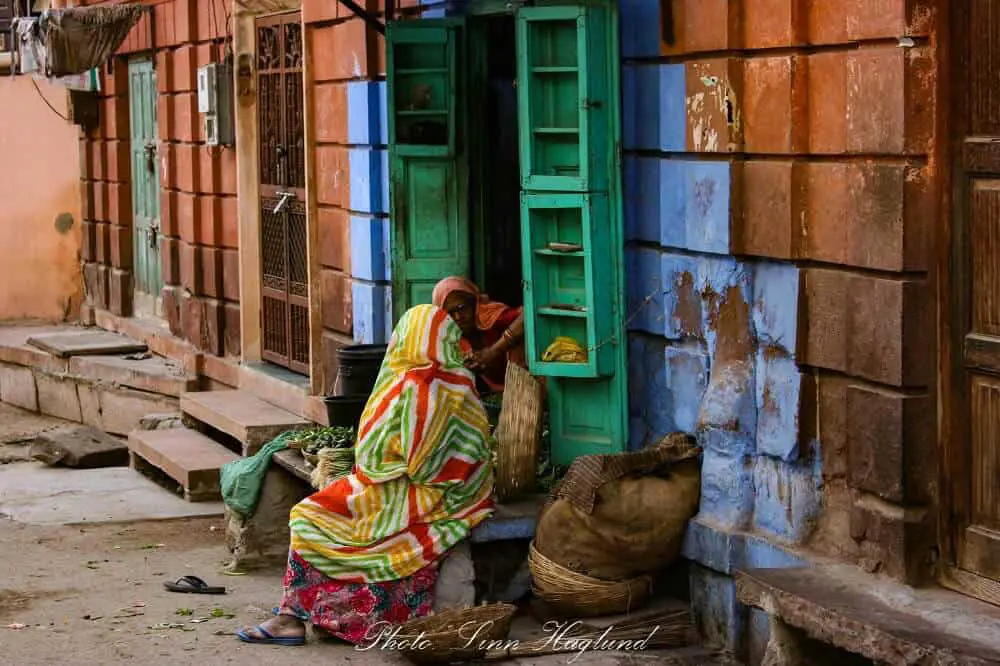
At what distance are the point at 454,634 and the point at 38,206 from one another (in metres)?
13.0

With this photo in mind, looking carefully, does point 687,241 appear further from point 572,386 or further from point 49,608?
point 49,608

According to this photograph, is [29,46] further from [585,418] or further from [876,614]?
[876,614]

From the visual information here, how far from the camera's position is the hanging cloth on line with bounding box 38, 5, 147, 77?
47.7 feet

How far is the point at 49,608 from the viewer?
7.96m

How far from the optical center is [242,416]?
10.6 m

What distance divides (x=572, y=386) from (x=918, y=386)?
214cm

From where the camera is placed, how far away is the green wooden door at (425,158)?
889 cm

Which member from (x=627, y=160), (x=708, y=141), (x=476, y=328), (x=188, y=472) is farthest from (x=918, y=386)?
(x=188, y=472)

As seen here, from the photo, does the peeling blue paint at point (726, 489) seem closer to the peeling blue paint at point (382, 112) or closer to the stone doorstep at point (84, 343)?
the peeling blue paint at point (382, 112)

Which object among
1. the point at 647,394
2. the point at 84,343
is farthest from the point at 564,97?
the point at 84,343

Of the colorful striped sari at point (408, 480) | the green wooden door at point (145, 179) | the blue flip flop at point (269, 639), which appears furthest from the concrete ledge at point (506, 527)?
the green wooden door at point (145, 179)

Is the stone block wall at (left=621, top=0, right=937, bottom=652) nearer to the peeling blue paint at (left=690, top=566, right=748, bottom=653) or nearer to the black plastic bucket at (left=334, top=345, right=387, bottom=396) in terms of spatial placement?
the peeling blue paint at (left=690, top=566, right=748, bottom=653)

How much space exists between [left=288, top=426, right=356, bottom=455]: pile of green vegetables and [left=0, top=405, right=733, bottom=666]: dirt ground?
24.1 inches

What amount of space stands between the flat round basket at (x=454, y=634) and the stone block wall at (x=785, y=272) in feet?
2.61
